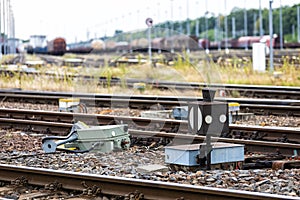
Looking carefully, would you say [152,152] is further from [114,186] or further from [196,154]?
[114,186]

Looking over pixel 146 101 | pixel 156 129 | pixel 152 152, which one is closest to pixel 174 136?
pixel 152 152

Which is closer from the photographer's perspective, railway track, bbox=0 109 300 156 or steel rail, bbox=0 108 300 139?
railway track, bbox=0 109 300 156

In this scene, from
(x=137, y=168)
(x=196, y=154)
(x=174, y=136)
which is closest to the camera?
(x=196, y=154)

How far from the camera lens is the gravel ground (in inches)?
296

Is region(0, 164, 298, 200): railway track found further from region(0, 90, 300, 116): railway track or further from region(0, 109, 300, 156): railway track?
region(0, 90, 300, 116): railway track

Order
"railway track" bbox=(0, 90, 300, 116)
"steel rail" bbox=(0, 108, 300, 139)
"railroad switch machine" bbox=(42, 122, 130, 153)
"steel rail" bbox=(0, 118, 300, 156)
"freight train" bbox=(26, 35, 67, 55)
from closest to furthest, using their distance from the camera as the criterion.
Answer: "steel rail" bbox=(0, 118, 300, 156) → "railroad switch machine" bbox=(42, 122, 130, 153) → "steel rail" bbox=(0, 108, 300, 139) → "railway track" bbox=(0, 90, 300, 116) → "freight train" bbox=(26, 35, 67, 55)

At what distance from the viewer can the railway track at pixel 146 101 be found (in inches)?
567

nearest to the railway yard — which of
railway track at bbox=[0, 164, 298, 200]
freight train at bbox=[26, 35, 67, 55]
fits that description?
railway track at bbox=[0, 164, 298, 200]

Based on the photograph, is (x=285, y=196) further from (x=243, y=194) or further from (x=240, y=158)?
(x=240, y=158)

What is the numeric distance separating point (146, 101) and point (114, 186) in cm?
881

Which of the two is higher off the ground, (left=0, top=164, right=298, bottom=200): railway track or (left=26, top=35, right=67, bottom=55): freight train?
(left=26, top=35, right=67, bottom=55): freight train

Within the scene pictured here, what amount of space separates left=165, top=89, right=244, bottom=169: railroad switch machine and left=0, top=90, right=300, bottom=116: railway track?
17.0 feet

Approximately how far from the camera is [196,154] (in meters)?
8.50

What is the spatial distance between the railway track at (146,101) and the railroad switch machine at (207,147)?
17.0 ft
